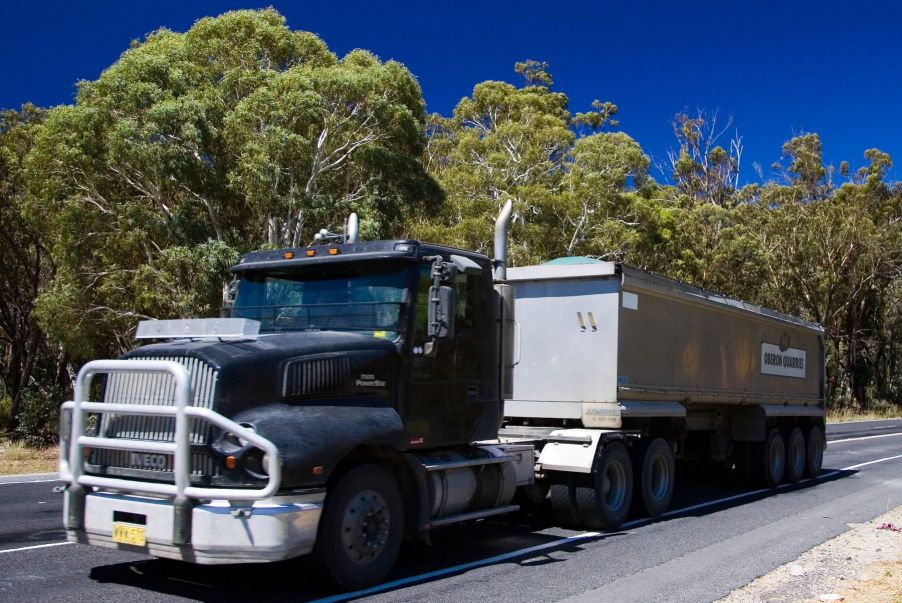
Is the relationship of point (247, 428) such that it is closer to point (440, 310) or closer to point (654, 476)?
point (440, 310)

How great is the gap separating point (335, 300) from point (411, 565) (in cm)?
256

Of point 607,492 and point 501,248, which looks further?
point 607,492

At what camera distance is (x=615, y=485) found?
10531mm

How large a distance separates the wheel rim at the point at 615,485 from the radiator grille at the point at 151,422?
17.9 ft

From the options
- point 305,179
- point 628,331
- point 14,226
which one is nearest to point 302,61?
point 305,179

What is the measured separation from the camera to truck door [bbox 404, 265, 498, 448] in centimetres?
772

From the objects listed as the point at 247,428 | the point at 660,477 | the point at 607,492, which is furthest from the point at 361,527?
the point at 660,477

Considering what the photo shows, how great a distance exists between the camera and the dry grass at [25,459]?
55.7 ft

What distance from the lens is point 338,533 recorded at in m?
6.70

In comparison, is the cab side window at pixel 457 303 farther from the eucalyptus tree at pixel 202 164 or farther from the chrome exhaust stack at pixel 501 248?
the eucalyptus tree at pixel 202 164

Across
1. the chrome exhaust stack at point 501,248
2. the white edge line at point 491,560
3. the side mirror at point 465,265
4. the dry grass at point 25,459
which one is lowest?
the dry grass at point 25,459

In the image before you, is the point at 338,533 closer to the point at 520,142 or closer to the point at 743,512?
the point at 743,512

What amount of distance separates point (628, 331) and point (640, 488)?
2029mm

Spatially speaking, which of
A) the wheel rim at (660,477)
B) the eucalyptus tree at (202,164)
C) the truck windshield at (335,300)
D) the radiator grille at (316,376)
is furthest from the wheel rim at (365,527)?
the eucalyptus tree at (202,164)
